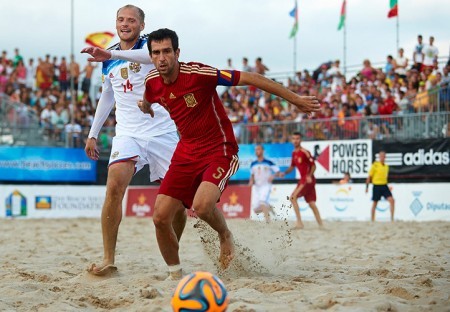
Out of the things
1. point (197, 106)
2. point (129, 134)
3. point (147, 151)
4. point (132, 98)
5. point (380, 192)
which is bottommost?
point (380, 192)

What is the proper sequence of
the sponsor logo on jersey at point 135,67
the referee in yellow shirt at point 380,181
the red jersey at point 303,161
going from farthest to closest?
the referee in yellow shirt at point 380,181 → the red jersey at point 303,161 → the sponsor logo on jersey at point 135,67

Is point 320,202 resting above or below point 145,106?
below

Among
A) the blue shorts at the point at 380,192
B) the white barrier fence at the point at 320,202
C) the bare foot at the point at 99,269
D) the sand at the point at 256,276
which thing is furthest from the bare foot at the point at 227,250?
the blue shorts at the point at 380,192

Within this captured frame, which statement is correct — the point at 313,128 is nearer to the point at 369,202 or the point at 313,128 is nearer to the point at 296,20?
the point at 369,202

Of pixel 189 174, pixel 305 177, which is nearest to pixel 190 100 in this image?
pixel 189 174

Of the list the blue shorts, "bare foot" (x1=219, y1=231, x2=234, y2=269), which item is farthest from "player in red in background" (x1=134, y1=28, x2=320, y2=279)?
the blue shorts

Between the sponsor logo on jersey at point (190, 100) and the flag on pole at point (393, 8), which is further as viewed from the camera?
the flag on pole at point (393, 8)

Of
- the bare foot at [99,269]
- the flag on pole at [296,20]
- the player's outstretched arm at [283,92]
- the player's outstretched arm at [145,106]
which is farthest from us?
the flag on pole at [296,20]

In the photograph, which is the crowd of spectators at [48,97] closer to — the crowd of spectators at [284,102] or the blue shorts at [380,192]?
the crowd of spectators at [284,102]

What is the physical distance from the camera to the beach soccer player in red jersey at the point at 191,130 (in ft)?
20.4

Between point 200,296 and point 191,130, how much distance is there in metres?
2.44

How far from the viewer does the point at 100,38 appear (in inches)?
1009

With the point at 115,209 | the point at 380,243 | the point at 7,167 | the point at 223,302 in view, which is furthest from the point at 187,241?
the point at 7,167

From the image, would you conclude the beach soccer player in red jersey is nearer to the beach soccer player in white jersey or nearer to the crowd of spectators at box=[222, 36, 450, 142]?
the beach soccer player in white jersey
